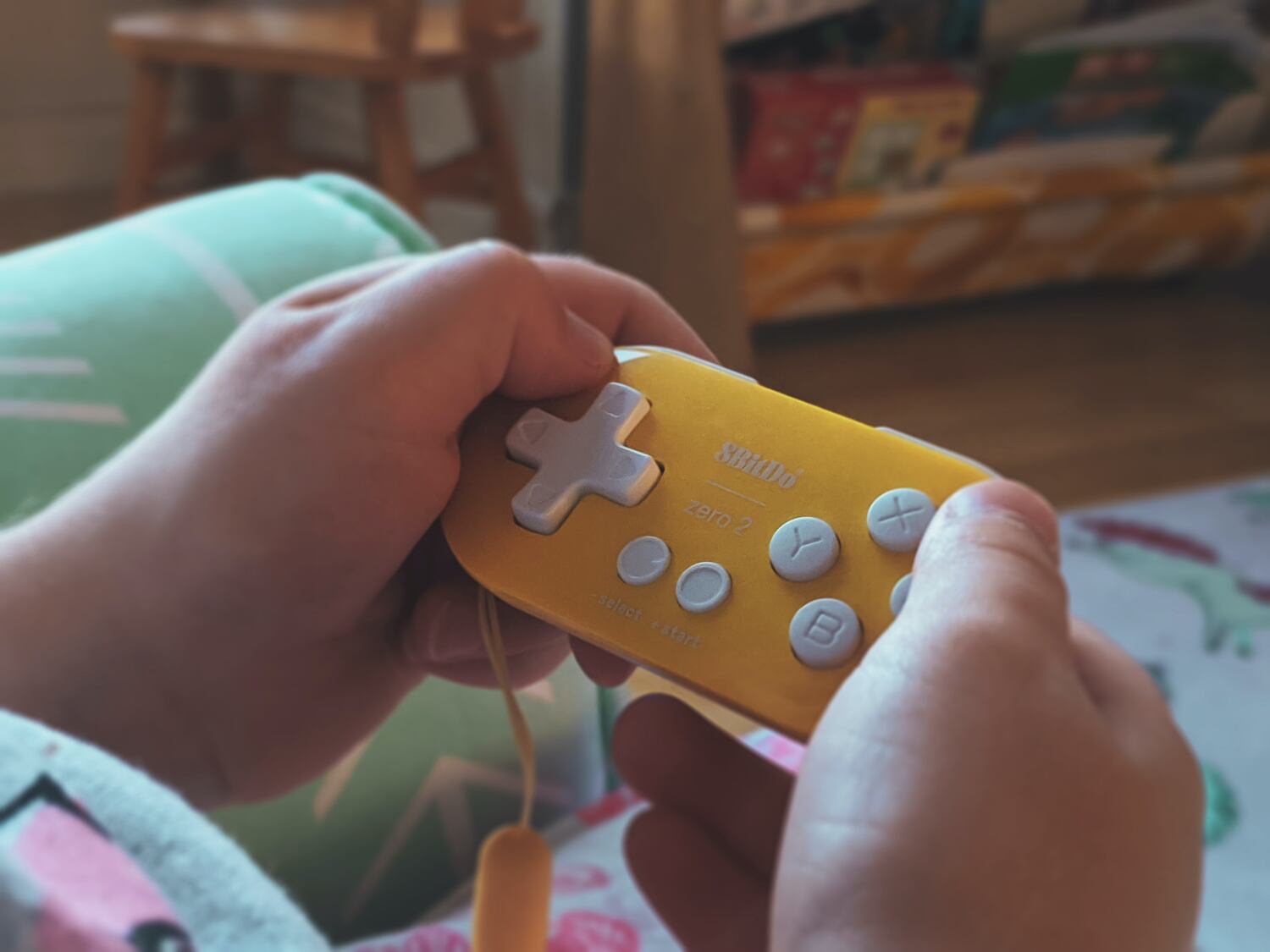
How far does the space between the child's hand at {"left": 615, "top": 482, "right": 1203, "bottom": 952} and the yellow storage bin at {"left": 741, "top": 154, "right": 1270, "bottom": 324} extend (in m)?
0.72

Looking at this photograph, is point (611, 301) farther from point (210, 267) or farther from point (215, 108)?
point (215, 108)

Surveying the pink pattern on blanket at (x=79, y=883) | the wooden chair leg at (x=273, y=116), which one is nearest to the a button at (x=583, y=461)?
the pink pattern on blanket at (x=79, y=883)

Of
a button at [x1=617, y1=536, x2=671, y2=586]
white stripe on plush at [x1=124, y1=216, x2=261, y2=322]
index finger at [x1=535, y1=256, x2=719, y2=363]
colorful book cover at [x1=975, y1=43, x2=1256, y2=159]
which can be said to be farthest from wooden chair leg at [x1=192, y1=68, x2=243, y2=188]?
a button at [x1=617, y1=536, x2=671, y2=586]

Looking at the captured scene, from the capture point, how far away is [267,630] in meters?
0.35

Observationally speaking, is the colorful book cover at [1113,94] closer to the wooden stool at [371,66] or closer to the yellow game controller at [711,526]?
the wooden stool at [371,66]

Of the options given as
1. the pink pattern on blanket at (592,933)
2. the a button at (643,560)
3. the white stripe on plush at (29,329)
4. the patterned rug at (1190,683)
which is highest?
the a button at (643,560)

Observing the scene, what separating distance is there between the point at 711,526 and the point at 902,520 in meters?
0.04

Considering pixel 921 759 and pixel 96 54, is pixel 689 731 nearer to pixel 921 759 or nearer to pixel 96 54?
pixel 921 759

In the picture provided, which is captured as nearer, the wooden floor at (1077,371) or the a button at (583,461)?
the a button at (583,461)

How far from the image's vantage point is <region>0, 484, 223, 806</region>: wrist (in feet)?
1.09

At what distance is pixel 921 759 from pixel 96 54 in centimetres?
181

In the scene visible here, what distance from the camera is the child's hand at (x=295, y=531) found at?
30 cm

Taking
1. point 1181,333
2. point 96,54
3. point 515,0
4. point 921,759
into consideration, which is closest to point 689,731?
point 921,759

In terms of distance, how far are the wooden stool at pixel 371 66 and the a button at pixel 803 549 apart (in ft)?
3.21
